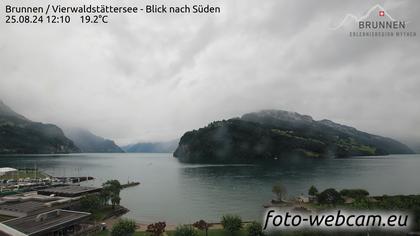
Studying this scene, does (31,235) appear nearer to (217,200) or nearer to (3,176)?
(217,200)

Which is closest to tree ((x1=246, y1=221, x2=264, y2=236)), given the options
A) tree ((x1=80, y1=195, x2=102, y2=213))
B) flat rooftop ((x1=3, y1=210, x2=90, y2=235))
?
flat rooftop ((x1=3, y1=210, x2=90, y2=235))

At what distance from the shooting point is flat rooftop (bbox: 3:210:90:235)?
39781 millimetres

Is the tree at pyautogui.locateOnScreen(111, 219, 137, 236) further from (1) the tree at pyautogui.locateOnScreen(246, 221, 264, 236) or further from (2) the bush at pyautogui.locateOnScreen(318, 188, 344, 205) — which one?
(2) the bush at pyautogui.locateOnScreen(318, 188, 344, 205)

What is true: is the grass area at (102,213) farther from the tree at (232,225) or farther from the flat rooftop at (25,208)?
the tree at (232,225)

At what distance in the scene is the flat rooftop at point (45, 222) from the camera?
1566 inches

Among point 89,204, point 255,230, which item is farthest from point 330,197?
point 89,204

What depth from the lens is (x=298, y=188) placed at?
9731 centimetres

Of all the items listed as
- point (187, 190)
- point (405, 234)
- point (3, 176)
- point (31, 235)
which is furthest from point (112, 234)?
point (3, 176)

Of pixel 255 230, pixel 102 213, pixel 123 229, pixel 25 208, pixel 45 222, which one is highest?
pixel 25 208

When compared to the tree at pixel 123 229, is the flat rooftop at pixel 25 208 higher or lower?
higher

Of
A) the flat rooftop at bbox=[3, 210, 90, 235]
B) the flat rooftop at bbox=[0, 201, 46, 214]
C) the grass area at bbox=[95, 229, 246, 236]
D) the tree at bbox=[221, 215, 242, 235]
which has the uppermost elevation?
the flat rooftop at bbox=[0, 201, 46, 214]

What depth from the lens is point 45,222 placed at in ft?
142

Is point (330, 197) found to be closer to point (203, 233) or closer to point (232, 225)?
point (232, 225)

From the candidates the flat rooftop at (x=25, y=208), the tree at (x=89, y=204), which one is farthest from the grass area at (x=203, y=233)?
the flat rooftop at (x=25, y=208)
